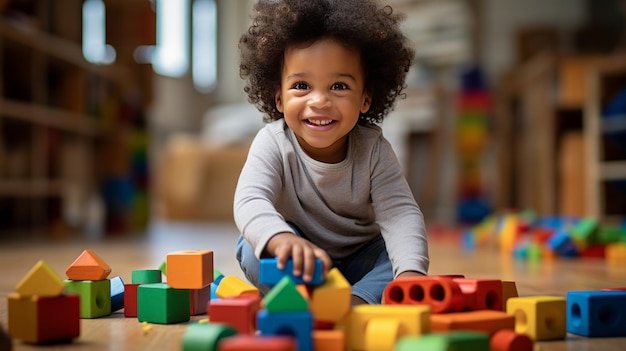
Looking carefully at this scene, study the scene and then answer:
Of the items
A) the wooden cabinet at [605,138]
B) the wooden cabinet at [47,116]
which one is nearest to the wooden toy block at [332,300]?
the wooden cabinet at [47,116]

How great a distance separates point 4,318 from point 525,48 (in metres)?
3.93

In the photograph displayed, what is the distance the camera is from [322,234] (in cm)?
96

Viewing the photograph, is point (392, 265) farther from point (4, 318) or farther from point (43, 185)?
point (43, 185)

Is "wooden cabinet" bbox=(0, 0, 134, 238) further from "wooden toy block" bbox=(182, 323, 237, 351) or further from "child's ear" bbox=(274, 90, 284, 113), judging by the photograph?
"wooden toy block" bbox=(182, 323, 237, 351)

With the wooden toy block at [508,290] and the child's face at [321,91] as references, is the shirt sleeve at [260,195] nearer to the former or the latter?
the child's face at [321,91]

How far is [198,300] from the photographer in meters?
0.88

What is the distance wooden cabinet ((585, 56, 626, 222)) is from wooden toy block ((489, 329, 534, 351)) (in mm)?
1840

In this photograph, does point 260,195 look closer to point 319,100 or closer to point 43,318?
point 319,100

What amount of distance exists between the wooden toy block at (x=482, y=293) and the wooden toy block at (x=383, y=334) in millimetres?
128

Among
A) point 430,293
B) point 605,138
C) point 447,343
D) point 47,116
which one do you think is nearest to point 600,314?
point 430,293

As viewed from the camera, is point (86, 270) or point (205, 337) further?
point (86, 270)

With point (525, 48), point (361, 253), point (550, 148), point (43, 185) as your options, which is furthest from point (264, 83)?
point (525, 48)

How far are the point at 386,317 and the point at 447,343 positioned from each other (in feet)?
0.38

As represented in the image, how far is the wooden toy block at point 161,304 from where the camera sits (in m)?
0.81
